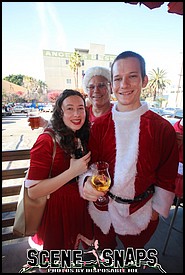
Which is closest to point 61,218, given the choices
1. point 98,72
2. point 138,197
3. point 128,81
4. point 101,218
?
point 101,218

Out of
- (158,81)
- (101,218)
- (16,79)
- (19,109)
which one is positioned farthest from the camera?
(16,79)

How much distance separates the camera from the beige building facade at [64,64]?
28.0 meters

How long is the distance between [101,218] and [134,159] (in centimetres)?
57

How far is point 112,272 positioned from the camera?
4.23 ft

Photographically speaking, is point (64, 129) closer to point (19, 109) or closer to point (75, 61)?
point (19, 109)

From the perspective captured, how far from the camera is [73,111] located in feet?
3.74

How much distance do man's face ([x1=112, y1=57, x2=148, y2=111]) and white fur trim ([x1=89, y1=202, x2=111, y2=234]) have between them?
0.85 m

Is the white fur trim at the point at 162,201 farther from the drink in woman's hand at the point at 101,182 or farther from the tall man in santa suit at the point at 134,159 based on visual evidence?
the drink in woman's hand at the point at 101,182

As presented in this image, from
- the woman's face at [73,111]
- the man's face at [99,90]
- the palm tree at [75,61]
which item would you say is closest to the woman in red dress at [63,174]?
the woman's face at [73,111]

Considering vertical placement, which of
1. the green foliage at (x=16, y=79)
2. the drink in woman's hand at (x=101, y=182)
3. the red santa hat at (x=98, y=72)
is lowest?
the drink in woman's hand at (x=101, y=182)

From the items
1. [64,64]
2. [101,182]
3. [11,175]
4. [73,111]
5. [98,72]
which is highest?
[64,64]

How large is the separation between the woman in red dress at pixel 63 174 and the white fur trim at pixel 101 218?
5 cm

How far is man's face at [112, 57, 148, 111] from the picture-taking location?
1.04m

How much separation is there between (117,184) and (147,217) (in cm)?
34
